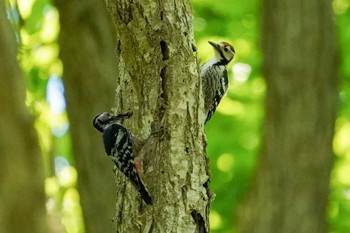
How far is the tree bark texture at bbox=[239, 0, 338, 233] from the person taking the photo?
6.82m

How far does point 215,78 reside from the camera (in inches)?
234

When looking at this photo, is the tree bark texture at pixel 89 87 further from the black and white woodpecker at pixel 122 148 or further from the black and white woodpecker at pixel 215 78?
the black and white woodpecker at pixel 122 148

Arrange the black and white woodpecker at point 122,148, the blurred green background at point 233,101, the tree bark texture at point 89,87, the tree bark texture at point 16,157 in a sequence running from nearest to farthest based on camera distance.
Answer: the black and white woodpecker at point 122,148 < the tree bark texture at point 16,157 < the tree bark texture at point 89,87 < the blurred green background at point 233,101

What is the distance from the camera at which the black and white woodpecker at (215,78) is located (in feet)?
18.5

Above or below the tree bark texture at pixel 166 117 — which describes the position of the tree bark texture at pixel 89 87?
above

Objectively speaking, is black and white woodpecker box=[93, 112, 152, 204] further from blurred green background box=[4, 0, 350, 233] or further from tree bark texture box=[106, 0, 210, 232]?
blurred green background box=[4, 0, 350, 233]

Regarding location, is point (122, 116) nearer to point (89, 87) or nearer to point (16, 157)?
point (16, 157)

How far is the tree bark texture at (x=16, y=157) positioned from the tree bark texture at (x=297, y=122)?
1.99 metres

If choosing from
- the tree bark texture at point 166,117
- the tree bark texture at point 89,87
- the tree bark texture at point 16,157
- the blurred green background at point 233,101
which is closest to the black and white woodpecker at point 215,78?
the tree bark texture at point 89,87

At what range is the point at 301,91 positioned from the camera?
689cm

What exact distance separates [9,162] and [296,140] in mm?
2414

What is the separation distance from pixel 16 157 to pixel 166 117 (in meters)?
1.69

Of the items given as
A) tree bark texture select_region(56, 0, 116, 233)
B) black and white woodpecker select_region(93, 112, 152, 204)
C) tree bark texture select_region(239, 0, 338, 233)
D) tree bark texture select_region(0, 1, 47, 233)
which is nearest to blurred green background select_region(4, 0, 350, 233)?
tree bark texture select_region(239, 0, 338, 233)

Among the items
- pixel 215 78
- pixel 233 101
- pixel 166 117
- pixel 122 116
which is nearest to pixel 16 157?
pixel 122 116
